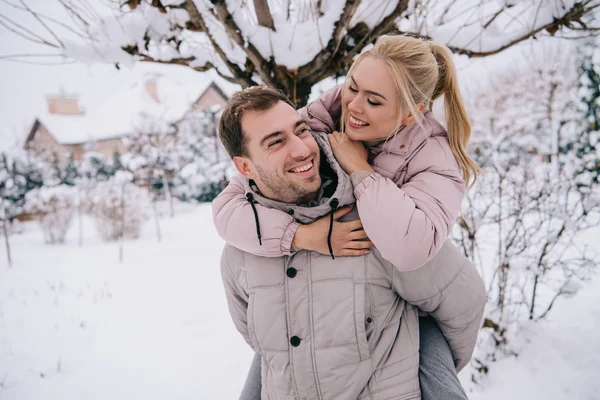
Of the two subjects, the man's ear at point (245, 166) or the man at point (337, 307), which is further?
the man's ear at point (245, 166)

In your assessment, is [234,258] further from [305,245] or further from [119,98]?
[119,98]

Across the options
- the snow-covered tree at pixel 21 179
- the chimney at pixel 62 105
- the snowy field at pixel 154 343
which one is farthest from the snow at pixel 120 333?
the chimney at pixel 62 105

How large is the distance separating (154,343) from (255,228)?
401cm

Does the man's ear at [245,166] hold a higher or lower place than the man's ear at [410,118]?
lower

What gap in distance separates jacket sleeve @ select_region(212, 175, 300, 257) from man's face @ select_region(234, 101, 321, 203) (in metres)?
0.13

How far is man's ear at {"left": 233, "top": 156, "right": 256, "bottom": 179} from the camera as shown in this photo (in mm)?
1650

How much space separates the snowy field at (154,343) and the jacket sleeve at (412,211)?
2.59m

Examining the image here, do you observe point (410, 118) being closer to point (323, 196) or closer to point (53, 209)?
point (323, 196)

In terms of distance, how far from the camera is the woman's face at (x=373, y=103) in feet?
4.89

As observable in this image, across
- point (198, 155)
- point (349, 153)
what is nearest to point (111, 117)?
point (198, 155)

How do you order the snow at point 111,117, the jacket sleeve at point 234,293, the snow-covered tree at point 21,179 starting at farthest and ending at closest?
the snow at point 111,117 → the snow-covered tree at point 21,179 → the jacket sleeve at point 234,293

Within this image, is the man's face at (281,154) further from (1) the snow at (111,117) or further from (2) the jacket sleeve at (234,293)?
(1) the snow at (111,117)

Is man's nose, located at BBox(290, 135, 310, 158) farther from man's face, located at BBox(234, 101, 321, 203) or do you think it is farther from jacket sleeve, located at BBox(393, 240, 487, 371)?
jacket sleeve, located at BBox(393, 240, 487, 371)

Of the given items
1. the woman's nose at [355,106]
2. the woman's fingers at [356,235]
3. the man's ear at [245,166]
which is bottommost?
the woman's fingers at [356,235]
